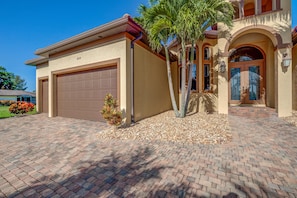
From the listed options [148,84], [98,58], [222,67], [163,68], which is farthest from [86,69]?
[222,67]

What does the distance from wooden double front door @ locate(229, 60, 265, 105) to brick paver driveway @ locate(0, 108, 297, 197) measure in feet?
15.8

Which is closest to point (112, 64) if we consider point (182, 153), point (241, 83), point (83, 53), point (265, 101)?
point (83, 53)

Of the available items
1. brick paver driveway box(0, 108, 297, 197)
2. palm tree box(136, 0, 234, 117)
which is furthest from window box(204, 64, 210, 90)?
brick paver driveway box(0, 108, 297, 197)

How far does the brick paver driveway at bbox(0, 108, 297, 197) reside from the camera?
87.9 inches

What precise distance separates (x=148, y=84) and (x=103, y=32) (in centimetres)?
338

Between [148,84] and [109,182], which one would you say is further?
[148,84]

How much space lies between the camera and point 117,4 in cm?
1021

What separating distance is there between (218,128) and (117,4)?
34.8 ft

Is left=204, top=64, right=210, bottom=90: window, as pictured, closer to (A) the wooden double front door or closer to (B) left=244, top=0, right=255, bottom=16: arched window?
(A) the wooden double front door

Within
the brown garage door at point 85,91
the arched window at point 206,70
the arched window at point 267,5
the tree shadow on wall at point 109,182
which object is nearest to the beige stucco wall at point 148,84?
the brown garage door at point 85,91

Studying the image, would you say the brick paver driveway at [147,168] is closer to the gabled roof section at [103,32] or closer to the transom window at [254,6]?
the gabled roof section at [103,32]

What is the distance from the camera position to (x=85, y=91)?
7.65 metres

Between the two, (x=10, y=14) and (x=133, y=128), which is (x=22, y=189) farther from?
(x=10, y=14)

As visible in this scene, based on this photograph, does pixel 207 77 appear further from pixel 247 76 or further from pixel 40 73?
pixel 40 73
